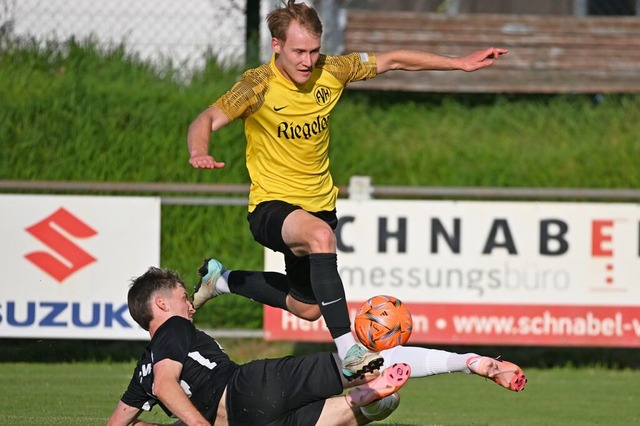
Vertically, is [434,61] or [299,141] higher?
[434,61]

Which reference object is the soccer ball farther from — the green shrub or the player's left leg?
→ the green shrub

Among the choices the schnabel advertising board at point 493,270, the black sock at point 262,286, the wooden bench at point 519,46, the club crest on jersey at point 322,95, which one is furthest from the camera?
the wooden bench at point 519,46

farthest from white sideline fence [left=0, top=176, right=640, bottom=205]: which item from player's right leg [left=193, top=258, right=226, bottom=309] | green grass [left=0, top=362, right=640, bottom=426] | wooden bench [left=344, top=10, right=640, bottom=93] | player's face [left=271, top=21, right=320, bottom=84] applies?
player's face [left=271, top=21, right=320, bottom=84]

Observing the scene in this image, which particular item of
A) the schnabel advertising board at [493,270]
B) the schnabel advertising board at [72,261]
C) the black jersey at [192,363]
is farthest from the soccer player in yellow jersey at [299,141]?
the schnabel advertising board at [72,261]

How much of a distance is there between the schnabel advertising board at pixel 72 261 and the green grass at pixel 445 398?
0.43 m

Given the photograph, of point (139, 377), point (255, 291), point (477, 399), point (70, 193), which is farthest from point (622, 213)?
point (139, 377)

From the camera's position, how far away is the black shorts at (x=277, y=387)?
5969 millimetres

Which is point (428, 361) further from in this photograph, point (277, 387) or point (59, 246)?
point (59, 246)

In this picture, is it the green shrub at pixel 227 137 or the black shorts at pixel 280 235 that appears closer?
the black shorts at pixel 280 235

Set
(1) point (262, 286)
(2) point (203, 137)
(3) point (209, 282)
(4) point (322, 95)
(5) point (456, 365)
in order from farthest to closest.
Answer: (3) point (209, 282) → (1) point (262, 286) → (4) point (322, 95) → (5) point (456, 365) → (2) point (203, 137)

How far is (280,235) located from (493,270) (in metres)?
4.64

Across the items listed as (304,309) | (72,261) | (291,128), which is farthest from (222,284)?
(72,261)

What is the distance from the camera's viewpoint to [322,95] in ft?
23.2

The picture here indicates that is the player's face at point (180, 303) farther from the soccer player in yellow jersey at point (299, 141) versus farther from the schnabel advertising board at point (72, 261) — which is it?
the schnabel advertising board at point (72, 261)
